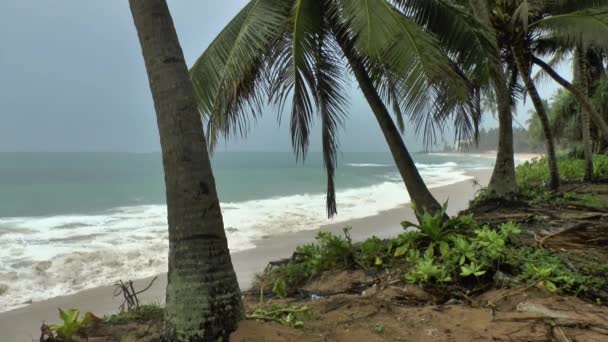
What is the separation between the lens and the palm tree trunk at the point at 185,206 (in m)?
2.61

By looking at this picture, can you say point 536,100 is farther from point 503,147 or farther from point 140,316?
point 140,316

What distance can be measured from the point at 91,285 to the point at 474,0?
355 inches

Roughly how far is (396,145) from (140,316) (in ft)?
14.4

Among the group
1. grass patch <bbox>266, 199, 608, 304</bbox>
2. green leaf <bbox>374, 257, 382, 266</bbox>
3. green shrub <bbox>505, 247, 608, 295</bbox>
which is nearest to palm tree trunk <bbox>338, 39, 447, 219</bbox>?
grass patch <bbox>266, 199, 608, 304</bbox>

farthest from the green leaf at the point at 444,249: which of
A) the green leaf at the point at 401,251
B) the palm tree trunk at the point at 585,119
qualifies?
the palm tree trunk at the point at 585,119

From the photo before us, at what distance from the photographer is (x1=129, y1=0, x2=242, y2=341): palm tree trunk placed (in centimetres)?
261

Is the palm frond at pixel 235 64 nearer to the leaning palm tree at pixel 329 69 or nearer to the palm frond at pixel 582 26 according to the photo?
the leaning palm tree at pixel 329 69

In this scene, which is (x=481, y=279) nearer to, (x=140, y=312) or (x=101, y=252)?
(x=140, y=312)

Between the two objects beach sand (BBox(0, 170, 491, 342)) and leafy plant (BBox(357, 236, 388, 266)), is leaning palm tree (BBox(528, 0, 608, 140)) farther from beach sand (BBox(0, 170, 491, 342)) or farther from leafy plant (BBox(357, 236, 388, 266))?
leafy plant (BBox(357, 236, 388, 266))

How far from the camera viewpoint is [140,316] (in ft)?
12.0

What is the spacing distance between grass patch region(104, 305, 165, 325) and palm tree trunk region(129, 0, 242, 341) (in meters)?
1.04

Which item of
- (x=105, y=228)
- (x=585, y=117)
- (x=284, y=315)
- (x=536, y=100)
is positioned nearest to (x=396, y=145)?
(x=284, y=315)

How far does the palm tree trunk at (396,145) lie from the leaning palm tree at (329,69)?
15mm

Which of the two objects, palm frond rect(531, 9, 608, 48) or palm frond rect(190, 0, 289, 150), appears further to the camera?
palm frond rect(531, 9, 608, 48)
